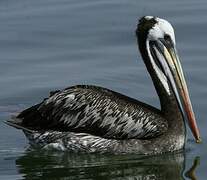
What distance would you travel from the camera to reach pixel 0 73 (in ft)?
43.9

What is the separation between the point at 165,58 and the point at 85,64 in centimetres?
256

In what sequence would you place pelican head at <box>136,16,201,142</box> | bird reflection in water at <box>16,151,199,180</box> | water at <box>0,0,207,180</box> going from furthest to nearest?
pelican head at <box>136,16,201,142</box> < water at <box>0,0,207,180</box> < bird reflection in water at <box>16,151,199,180</box>

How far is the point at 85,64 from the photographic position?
1366cm

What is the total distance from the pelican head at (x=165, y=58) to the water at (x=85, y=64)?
1.57 ft

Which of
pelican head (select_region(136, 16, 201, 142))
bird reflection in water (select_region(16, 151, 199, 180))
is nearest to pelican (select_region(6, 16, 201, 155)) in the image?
pelican head (select_region(136, 16, 201, 142))

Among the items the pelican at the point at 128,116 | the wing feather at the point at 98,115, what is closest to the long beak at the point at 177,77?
the pelican at the point at 128,116

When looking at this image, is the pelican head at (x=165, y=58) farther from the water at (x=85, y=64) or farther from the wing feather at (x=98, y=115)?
the water at (x=85, y=64)

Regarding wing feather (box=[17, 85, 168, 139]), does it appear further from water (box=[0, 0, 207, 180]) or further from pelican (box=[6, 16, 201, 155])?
water (box=[0, 0, 207, 180])

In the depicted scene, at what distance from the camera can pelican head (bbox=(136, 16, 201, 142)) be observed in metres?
11.1

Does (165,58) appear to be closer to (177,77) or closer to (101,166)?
(177,77)

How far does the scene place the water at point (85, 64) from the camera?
35.7ft

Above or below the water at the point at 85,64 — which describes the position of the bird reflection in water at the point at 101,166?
below

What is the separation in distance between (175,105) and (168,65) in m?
0.48

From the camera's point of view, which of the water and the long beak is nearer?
the water
